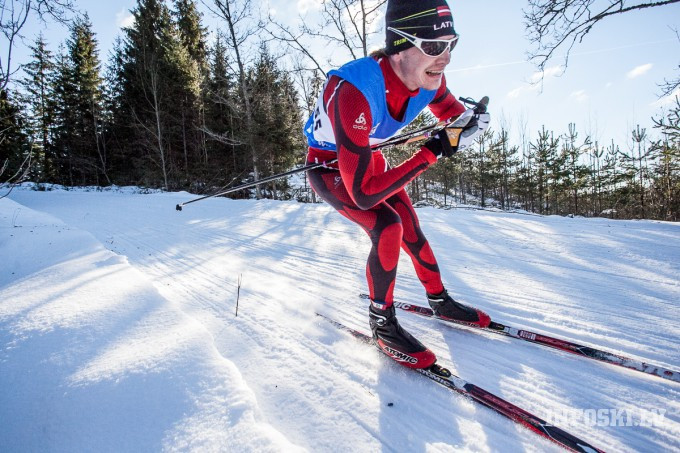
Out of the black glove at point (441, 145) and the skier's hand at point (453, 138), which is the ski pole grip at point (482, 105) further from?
the black glove at point (441, 145)

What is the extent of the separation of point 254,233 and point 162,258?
1864mm

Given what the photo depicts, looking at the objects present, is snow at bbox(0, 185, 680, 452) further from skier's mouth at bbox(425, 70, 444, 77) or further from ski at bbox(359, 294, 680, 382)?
skier's mouth at bbox(425, 70, 444, 77)

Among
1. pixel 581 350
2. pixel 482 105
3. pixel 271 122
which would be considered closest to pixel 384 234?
pixel 482 105

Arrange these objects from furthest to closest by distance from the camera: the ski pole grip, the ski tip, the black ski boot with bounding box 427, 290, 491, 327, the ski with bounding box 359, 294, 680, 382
A: 1. the black ski boot with bounding box 427, 290, 491, 327
2. the ski pole grip
3. the ski tip
4. the ski with bounding box 359, 294, 680, 382

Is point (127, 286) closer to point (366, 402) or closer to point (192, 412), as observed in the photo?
point (192, 412)

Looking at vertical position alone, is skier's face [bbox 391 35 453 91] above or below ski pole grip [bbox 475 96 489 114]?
above

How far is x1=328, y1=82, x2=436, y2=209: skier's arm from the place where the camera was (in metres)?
1.60

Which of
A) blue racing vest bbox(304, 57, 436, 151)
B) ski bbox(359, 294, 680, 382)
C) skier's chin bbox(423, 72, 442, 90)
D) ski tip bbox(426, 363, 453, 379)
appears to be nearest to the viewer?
ski bbox(359, 294, 680, 382)

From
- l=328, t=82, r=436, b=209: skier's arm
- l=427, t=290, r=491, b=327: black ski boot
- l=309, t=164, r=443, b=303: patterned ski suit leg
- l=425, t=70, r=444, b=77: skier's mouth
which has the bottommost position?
l=427, t=290, r=491, b=327: black ski boot

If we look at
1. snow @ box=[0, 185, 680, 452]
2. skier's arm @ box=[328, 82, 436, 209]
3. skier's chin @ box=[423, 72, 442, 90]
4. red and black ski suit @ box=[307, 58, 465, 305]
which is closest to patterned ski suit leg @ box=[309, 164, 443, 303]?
red and black ski suit @ box=[307, 58, 465, 305]

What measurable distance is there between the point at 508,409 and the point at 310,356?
1.03m

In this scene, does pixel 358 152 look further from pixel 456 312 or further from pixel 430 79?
pixel 456 312

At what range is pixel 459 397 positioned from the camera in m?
1.47

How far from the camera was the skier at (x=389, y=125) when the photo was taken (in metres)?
1.63
